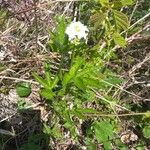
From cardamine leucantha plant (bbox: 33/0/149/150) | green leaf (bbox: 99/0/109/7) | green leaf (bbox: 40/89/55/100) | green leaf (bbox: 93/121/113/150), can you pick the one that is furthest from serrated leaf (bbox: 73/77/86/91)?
green leaf (bbox: 99/0/109/7)

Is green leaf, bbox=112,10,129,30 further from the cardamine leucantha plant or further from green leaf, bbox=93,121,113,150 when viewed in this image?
green leaf, bbox=93,121,113,150

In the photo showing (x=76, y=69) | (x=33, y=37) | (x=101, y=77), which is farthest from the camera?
(x=33, y=37)

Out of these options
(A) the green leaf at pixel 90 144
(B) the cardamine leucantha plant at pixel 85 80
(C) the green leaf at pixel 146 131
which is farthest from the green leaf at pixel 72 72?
(C) the green leaf at pixel 146 131

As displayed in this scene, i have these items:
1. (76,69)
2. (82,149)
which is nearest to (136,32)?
(76,69)

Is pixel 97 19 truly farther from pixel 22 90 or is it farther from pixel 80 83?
pixel 22 90

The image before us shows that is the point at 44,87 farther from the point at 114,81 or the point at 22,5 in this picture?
the point at 22,5

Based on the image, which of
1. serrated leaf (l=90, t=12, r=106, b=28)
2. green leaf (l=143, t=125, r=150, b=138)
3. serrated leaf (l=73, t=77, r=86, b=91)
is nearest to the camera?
serrated leaf (l=73, t=77, r=86, b=91)
